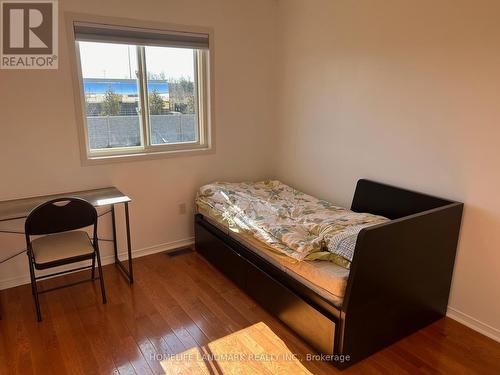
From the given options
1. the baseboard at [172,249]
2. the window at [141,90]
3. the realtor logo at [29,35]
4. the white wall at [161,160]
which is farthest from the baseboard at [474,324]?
the realtor logo at [29,35]

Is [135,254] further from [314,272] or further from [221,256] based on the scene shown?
[314,272]

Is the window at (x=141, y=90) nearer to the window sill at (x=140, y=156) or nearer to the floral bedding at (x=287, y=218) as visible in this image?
the window sill at (x=140, y=156)

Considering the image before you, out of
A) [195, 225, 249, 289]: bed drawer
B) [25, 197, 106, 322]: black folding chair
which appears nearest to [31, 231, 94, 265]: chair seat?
[25, 197, 106, 322]: black folding chair

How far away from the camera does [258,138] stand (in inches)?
157

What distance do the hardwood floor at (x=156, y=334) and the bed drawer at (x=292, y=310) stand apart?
8cm

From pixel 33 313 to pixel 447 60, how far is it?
3322 millimetres

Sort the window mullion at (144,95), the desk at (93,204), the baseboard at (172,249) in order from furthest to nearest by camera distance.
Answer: the window mullion at (144,95) < the desk at (93,204) < the baseboard at (172,249)

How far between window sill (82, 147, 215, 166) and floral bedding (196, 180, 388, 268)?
0.37m

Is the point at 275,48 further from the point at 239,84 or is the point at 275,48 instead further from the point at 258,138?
the point at 258,138

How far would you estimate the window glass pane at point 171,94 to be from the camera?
3330 mm

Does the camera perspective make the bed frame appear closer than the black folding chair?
Yes

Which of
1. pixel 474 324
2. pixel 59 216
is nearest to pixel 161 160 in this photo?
pixel 59 216

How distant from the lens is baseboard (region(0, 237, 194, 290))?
2.91 m

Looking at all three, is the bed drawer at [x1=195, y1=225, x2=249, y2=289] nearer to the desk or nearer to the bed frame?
the bed frame
